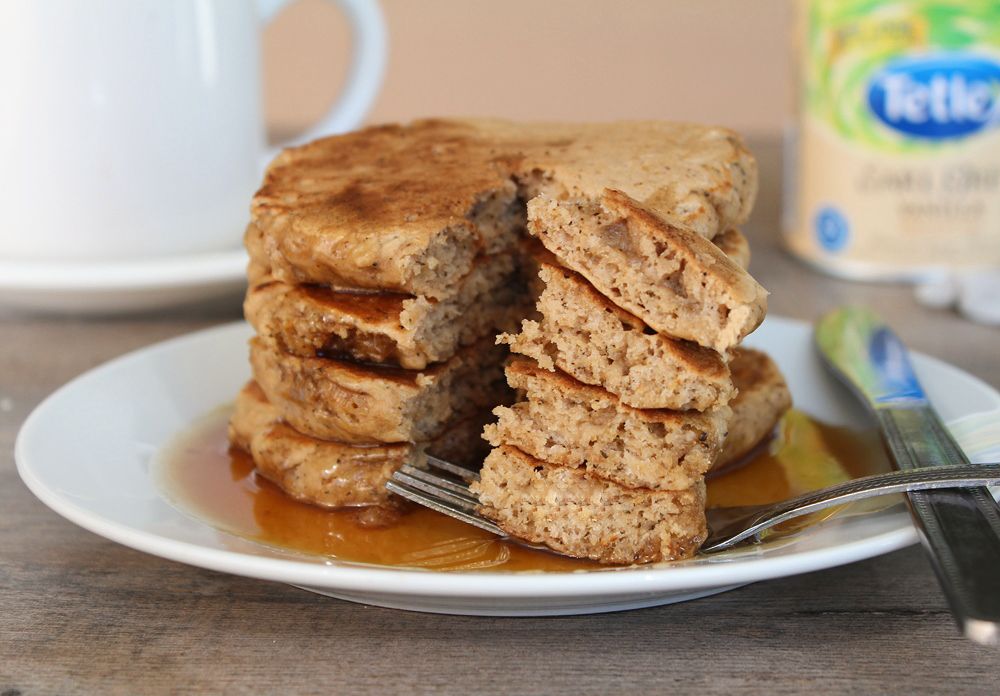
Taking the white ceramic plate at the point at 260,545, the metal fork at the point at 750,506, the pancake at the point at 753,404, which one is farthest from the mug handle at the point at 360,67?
the metal fork at the point at 750,506

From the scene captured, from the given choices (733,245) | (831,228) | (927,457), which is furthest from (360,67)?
(927,457)

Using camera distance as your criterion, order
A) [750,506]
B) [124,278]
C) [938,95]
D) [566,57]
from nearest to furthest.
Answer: [750,506] < [124,278] < [938,95] < [566,57]

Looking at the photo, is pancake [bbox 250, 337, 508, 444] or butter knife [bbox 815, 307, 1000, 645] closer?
butter knife [bbox 815, 307, 1000, 645]

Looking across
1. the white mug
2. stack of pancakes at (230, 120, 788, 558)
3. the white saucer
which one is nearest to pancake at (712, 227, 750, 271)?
stack of pancakes at (230, 120, 788, 558)

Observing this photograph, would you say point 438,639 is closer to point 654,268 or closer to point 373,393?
point 373,393

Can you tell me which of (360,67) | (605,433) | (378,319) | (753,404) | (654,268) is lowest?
(753,404)

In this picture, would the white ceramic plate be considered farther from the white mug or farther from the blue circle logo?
the blue circle logo

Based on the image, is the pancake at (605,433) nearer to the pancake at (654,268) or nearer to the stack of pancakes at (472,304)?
the stack of pancakes at (472,304)
